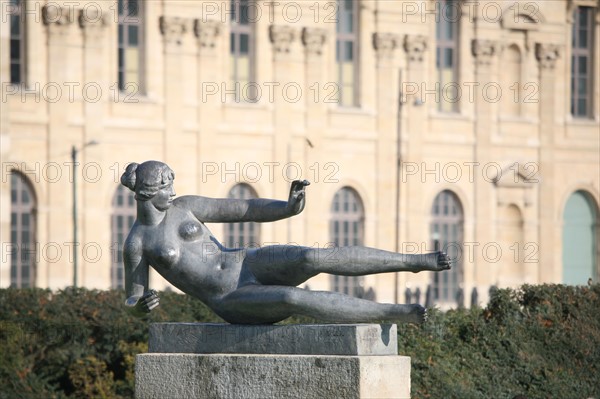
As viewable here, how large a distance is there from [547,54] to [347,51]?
6.78 metres

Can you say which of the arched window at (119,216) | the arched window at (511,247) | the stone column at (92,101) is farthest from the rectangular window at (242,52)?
the arched window at (511,247)

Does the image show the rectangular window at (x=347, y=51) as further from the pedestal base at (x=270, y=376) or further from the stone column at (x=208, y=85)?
the pedestal base at (x=270, y=376)

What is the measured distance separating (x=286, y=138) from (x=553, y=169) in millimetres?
9714

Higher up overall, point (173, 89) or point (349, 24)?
Result: point (349, 24)

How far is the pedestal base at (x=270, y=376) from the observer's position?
35.8 ft

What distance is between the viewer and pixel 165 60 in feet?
155

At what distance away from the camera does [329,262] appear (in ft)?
36.9

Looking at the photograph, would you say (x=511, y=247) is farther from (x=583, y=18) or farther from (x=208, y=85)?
(x=208, y=85)

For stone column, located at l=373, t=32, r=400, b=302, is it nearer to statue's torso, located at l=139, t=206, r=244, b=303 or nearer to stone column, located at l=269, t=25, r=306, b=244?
stone column, located at l=269, t=25, r=306, b=244

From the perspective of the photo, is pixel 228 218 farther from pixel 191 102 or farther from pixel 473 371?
pixel 191 102

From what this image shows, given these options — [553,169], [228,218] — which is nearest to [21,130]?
[553,169]

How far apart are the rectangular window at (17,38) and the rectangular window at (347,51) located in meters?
9.86

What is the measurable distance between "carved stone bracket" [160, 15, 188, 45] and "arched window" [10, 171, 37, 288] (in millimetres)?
5599

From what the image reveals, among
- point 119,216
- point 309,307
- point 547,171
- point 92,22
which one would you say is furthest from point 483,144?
point 309,307
